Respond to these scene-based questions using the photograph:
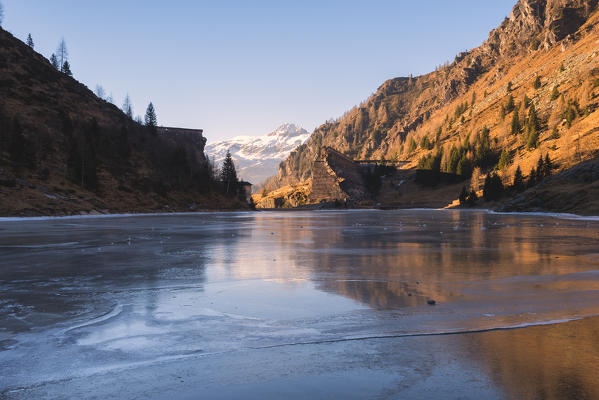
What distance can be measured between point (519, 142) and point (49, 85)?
146561 mm

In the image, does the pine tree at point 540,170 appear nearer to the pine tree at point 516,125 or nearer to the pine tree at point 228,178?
the pine tree at point 516,125

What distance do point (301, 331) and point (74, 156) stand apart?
279 feet

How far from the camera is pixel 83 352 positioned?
601cm

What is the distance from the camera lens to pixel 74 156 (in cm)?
7956

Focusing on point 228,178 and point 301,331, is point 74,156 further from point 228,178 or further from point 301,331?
point 301,331

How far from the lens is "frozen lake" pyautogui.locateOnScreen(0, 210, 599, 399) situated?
484 cm

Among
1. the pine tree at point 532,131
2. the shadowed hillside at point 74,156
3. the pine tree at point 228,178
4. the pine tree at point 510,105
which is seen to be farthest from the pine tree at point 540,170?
the pine tree at point 510,105

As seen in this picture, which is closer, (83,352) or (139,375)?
(139,375)

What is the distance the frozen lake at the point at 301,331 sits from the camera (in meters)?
4.84

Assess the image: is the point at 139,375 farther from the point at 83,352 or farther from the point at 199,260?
the point at 199,260

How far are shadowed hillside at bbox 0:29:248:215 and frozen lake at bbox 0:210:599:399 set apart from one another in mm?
55836

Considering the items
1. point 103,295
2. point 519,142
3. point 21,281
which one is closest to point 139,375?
point 103,295

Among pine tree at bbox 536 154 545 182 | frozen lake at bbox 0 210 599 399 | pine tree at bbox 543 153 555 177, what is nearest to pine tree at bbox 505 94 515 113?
pine tree at bbox 543 153 555 177

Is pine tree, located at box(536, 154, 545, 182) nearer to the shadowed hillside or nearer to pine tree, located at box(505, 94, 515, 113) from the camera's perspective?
the shadowed hillside
